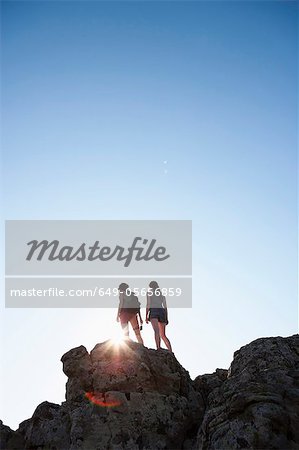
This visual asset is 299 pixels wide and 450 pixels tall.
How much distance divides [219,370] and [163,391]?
5.18 m

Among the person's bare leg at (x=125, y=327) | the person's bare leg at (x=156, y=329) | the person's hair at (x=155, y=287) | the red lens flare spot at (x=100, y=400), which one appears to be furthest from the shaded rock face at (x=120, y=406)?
the person's hair at (x=155, y=287)

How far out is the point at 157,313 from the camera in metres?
23.5

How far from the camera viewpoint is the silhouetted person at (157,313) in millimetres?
23406

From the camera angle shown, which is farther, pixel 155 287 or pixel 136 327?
pixel 155 287

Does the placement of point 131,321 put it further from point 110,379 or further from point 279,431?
point 279,431

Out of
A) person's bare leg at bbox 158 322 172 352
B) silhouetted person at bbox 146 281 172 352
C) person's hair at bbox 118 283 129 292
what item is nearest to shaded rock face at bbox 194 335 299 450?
person's bare leg at bbox 158 322 172 352

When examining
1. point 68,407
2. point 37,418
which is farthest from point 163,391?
point 37,418

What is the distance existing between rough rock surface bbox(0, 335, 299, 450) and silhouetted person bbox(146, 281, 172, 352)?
13.7 feet

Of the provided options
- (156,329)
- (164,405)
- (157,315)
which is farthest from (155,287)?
(164,405)

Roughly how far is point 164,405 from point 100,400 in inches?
97.3

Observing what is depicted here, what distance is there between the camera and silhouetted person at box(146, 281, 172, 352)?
23.4m

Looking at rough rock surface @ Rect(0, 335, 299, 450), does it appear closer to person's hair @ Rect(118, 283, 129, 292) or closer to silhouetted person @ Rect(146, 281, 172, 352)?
silhouetted person @ Rect(146, 281, 172, 352)

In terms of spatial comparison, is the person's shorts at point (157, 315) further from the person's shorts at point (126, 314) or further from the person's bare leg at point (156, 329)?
the person's shorts at point (126, 314)

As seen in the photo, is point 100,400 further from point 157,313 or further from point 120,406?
point 157,313
